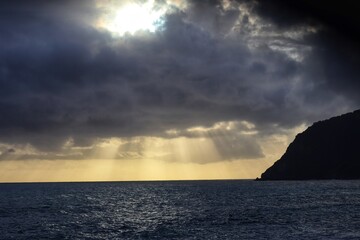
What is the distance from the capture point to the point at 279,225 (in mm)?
72750

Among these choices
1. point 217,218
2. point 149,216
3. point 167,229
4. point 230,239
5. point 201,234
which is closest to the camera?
point 230,239

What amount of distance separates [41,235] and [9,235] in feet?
14.9

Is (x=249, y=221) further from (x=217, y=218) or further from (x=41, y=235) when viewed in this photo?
(x=41, y=235)

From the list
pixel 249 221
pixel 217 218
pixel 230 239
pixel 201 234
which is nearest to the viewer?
pixel 230 239

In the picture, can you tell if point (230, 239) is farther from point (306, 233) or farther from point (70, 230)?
point (70, 230)

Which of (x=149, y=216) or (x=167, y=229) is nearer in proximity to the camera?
(x=167, y=229)

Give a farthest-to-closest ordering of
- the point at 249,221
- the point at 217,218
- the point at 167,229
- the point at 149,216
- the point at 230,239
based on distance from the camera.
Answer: the point at 149,216 → the point at 217,218 → the point at 249,221 → the point at 167,229 → the point at 230,239

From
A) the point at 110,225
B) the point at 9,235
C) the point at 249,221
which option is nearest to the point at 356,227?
the point at 249,221

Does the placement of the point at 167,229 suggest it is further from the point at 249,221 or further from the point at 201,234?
the point at 249,221

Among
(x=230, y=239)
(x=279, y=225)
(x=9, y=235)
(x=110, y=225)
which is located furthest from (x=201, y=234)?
(x=9, y=235)

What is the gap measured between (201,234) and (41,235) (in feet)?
75.4

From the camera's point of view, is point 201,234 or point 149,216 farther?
point 149,216

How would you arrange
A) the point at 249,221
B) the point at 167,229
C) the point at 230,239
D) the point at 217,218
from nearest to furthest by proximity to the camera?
the point at 230,239 → the point at 167,229 → the point at 249,221 → the point at 217,218

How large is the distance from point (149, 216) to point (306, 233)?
3870 centimetres
